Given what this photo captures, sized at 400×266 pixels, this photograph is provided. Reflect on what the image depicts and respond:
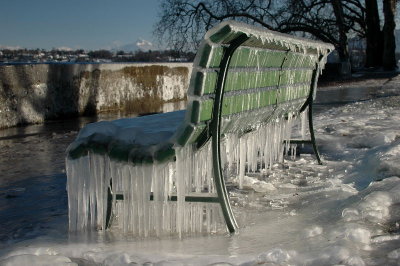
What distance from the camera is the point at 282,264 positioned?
2537 mm

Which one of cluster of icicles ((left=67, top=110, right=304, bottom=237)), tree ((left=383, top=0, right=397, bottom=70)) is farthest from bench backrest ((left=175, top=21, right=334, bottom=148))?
tree ((left=383, top=0, right=397, bottom=70))

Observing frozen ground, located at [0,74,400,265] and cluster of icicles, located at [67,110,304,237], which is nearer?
frozen ground, located at [0,74,400,265]

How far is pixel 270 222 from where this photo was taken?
133 inches

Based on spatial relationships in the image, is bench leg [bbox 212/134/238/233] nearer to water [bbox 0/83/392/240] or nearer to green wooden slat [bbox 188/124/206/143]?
green wooden slat [bbox 188/124/206/143]

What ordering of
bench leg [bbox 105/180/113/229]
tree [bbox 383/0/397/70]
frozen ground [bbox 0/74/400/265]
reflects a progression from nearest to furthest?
frozen ground [bbox 0/74/400/265] → bench leg [bbox 105/180/113/229] → tree [bbox 383/0/397/70]

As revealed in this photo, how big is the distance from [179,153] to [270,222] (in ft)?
2.91

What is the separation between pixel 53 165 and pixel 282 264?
3.48 metres

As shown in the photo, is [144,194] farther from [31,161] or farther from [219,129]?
[31,161]

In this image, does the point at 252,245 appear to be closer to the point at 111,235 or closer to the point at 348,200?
the point at 111,235

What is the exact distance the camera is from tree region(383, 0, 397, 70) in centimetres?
2695

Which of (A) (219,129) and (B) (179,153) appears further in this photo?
(A) (219,129)

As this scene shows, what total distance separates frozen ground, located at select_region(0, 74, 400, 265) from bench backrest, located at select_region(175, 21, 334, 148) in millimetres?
569

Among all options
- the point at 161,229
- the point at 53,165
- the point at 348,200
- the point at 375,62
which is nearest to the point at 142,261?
the point at 161,229

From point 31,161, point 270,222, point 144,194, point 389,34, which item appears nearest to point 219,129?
point 144,194
